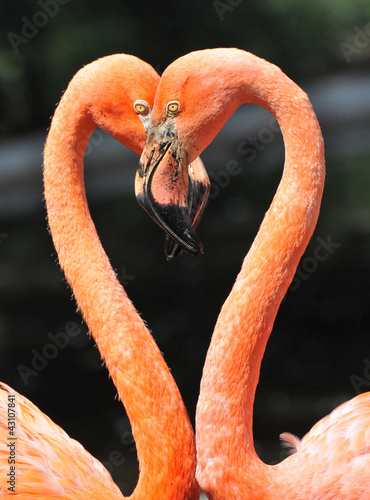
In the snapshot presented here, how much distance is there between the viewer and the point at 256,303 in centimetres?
149

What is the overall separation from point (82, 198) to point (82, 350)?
1.44 m

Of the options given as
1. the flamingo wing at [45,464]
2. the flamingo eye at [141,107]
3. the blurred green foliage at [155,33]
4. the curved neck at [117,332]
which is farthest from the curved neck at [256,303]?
the blurred green foliage at [155,33]

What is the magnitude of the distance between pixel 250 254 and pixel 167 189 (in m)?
0.28

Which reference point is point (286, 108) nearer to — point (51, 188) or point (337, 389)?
point (51, 188)

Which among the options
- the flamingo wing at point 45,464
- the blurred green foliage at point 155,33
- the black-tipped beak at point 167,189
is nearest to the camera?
the black-tipped beak at point 167,189

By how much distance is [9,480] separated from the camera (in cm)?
156

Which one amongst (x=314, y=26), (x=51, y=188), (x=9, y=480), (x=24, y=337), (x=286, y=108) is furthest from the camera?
(x=24, y=337)

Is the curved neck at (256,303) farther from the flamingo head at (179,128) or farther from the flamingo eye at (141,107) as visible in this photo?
the flamingo eye at (141,107)

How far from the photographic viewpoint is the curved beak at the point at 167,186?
144 centimetres

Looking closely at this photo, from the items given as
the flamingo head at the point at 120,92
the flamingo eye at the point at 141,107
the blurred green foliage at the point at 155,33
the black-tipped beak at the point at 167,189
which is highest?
the blurred green foliage at the point at 155,33

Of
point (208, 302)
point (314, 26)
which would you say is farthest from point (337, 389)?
point (314, 26)

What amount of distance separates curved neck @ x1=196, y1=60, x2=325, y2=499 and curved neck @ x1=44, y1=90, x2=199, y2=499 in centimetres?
13

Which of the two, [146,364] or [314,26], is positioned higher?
[314,26]

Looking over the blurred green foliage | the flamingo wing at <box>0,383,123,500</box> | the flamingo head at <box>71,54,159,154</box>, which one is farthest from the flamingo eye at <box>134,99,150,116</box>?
the blurred green foliage
